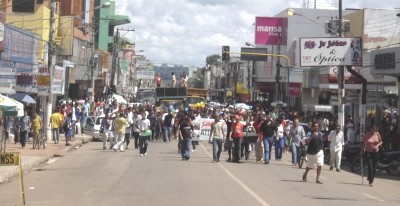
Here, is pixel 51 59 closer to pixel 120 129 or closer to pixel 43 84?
pixel 43 84

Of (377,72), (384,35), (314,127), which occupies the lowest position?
(314,127)

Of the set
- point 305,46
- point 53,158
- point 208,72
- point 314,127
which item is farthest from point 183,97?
point 208,72

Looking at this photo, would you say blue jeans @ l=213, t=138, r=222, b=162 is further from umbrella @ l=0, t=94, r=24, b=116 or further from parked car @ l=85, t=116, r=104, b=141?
parked car @ l=85, t=116, r=104, b=141

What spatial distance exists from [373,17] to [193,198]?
137 ft

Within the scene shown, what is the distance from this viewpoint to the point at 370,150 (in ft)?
63.7

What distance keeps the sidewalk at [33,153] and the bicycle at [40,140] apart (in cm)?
29

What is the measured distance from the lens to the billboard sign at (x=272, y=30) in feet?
278

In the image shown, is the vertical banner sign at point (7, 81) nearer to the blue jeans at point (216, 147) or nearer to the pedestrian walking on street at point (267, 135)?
the blue jeans at point (216, 147)

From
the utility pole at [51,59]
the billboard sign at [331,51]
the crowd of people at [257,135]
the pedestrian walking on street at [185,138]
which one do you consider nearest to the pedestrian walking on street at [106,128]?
the crowd of people at [257,135]

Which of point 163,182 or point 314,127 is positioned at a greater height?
point 314,127

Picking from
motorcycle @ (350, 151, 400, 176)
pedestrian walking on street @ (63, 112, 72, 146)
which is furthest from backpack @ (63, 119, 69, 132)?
motorcycle @ (350, 151, 400, 176)

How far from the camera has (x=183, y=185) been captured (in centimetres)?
1636

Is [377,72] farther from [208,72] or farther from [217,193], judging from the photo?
[208,72]

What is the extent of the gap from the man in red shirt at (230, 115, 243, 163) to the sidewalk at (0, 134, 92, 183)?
696cm
